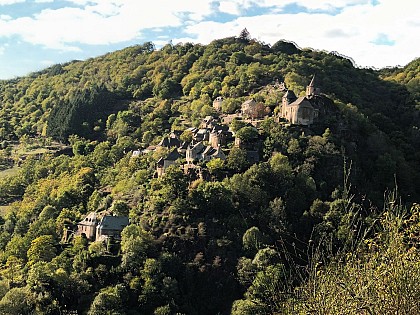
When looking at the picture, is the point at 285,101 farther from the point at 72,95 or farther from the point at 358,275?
the point at 72,95

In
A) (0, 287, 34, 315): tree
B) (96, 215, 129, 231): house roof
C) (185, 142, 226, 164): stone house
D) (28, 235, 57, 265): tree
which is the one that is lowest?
(0, 287, 34, 315): tree

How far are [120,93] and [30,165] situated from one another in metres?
29.7

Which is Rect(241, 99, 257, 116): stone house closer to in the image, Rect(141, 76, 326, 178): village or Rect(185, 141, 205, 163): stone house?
Rect(141, 76, 326, 178): village

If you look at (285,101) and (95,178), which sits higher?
(285,101)

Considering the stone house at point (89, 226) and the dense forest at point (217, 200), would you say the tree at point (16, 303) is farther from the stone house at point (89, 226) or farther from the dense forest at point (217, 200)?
the stone house at point (89, 226)

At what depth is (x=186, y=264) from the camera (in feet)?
128

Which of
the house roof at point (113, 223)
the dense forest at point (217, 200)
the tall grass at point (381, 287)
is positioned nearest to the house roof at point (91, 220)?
the dense forest at point (217, 200)

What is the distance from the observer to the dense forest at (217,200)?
31891 mm

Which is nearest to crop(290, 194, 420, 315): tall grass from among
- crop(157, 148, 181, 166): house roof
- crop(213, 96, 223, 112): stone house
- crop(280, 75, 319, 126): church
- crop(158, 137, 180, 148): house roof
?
crop(157, 148, 181, 166): house roof

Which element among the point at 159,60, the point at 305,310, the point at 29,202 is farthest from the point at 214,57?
the point at 305,310

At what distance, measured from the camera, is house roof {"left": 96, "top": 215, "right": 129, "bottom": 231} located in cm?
4150

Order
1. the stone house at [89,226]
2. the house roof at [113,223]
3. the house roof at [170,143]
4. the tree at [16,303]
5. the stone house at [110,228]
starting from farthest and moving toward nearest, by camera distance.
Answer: the house roof at [170,143]
the stone house at [89,226]
the house roof at [113,223]
the stone house at [110,228]
the tree at [16,303]

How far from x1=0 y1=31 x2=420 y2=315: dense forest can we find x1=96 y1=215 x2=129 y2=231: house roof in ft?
3.59

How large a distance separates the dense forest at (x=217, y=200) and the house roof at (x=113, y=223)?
1094 millimetres
